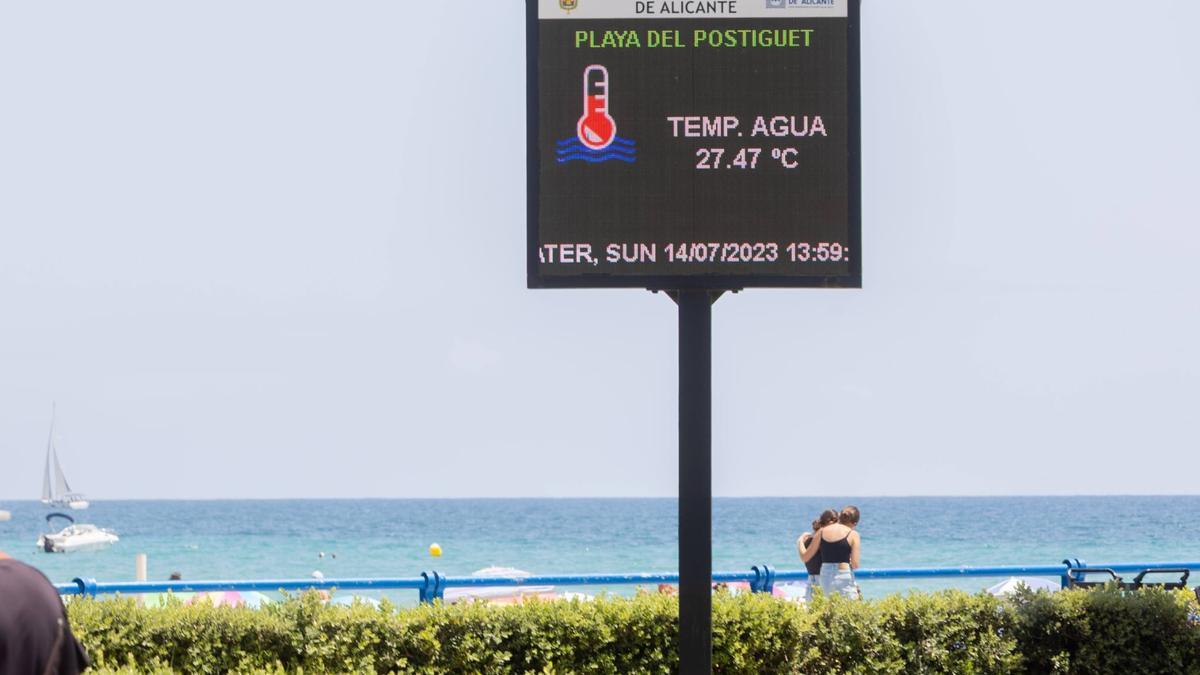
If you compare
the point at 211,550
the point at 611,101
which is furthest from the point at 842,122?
the point at 211,550

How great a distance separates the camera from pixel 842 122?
8242 mm

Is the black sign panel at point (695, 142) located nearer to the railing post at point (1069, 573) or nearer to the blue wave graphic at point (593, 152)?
the blue wave graphic at point (593, 152)

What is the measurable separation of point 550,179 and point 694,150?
2.85 ft

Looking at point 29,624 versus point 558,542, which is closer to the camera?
point 29,624

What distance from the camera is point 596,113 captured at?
8219 mm

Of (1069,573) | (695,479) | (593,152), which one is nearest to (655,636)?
(695,479)

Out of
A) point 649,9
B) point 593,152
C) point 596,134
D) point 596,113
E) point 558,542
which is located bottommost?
point 558,542

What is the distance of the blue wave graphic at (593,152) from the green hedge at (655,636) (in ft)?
10.0

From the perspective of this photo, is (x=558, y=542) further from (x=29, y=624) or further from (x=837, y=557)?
(x=29, y=624)

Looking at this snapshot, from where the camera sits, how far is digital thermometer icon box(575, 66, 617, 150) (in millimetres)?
8195

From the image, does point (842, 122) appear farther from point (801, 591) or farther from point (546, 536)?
point (546, 536)

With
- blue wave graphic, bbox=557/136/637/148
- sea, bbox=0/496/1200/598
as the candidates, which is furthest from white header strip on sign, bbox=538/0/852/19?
sea, bbox=0/496/1200/598

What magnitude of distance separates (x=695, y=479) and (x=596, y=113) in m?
2.33

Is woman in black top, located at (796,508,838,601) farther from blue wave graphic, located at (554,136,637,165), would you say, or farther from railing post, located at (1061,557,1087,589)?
blue wave graphic, located at (554,136,637,165)
